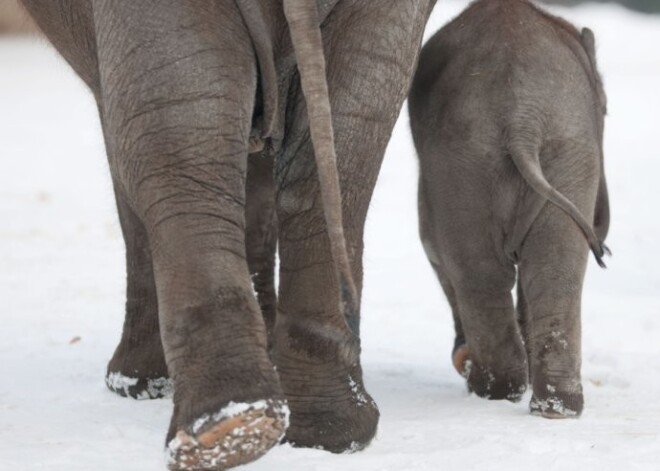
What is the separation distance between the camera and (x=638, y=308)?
895 cm

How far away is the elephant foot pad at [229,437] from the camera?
3.53m

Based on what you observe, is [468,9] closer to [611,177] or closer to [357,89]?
[357,89]

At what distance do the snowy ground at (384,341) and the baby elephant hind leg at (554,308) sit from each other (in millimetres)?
117

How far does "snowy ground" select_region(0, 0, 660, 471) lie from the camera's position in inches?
169

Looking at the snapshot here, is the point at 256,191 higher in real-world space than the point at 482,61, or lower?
lower

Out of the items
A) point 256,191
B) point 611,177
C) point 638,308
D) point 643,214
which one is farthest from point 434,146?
point 611,177

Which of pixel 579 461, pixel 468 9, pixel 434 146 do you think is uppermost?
pixel 468 9

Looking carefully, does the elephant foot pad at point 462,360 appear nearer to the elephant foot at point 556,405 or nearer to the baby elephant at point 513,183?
the baby elephant at point 513,183

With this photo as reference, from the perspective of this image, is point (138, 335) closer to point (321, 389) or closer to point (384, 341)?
point (321, 389)

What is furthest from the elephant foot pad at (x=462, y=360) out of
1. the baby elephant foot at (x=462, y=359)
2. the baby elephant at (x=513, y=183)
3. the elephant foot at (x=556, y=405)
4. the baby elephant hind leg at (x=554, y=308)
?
the elephant foot at (x=556, y=405)

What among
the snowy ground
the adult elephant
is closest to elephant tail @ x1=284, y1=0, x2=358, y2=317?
the adult elephant

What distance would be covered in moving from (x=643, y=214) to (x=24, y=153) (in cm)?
754

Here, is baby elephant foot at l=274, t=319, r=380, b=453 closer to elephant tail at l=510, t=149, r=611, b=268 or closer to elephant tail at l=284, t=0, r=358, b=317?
elephant tail at l=284, t=0, r=358, b=317

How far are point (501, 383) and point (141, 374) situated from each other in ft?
4.37
